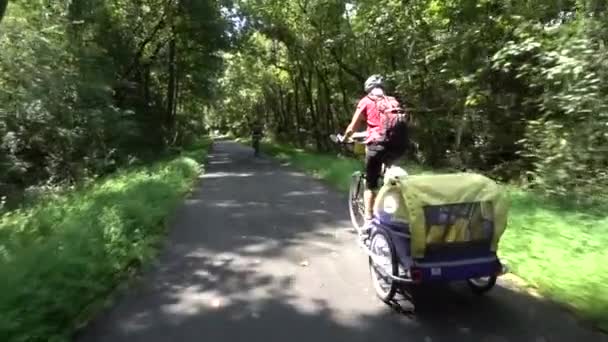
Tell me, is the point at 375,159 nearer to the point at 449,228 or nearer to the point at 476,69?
the point at 449,228

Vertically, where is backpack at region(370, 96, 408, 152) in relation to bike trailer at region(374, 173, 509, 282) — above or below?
above

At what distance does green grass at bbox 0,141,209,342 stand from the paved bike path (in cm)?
27

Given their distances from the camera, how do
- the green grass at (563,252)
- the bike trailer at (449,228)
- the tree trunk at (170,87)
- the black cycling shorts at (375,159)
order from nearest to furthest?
the bike trailer at (449,228)
the green grass at (563,252)
the black cycling shorts at (375,159)
the tree trunk at (170,87)

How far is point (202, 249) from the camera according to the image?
7375mm

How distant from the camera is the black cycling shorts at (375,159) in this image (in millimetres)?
6273

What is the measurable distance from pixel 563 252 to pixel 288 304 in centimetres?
310

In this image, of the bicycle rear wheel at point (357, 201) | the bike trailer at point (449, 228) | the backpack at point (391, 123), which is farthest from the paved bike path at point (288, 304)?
the backpack at point (391, 123)

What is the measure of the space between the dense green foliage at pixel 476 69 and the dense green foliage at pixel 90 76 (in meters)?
3.56

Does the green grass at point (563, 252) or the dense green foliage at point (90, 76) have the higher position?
the dense green foliage at point (90, 76)

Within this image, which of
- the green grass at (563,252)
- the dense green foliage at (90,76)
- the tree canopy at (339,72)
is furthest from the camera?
the dense green foliage at (90,76)

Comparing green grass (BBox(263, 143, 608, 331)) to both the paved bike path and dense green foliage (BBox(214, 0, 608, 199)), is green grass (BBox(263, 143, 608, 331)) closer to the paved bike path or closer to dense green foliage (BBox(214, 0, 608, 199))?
the paved bike path

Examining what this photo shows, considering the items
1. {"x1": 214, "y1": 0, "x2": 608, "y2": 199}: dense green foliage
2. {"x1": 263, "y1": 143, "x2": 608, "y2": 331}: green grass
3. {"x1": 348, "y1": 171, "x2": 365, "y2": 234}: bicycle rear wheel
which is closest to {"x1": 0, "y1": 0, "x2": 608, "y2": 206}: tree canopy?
{"x1": 214, "y1": 0, "x2": 608, "y2": 199}: dense green foliage

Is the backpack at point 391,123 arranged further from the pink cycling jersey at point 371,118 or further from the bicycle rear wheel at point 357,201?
the bicycle rear wheel at point 357,201

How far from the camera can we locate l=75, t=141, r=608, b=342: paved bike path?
4.40m
